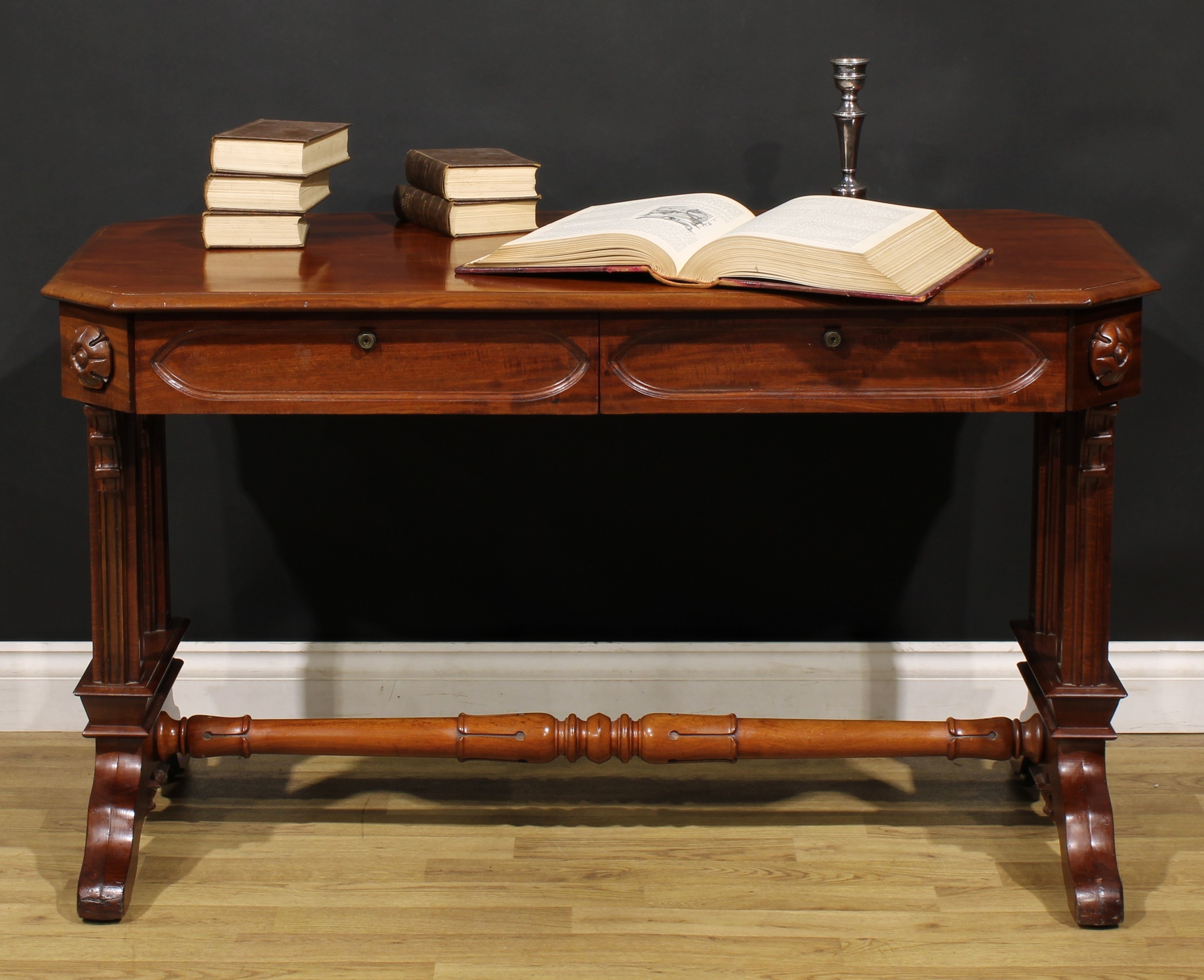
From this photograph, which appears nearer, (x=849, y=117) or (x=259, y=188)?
(x=259, y=188)

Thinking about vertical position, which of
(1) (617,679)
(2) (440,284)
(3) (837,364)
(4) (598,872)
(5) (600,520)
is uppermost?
(2) (440,284)

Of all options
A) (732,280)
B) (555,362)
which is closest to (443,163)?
(555,362)

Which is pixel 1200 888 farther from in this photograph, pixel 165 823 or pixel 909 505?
pixel 165 823

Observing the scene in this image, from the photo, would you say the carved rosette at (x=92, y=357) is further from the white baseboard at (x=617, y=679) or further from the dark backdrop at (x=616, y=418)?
the white baseboard at (x=617, y=679)

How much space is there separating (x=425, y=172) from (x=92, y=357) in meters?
0.61

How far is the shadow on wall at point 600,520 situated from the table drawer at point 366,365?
0.72 metres

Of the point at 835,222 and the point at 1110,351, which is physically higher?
the point at 835,222

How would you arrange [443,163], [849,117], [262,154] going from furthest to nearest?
[849,117] < [443,163] < [262,154]

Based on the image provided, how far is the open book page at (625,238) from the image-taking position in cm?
178

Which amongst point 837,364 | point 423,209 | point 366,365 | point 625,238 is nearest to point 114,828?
point 366,365

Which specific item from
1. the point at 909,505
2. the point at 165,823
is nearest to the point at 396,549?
the point at 165,823

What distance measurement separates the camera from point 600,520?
258 centimetres

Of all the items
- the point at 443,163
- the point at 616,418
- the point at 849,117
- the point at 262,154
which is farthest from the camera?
the point at 616,418

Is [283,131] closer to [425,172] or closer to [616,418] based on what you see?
[425,172]
